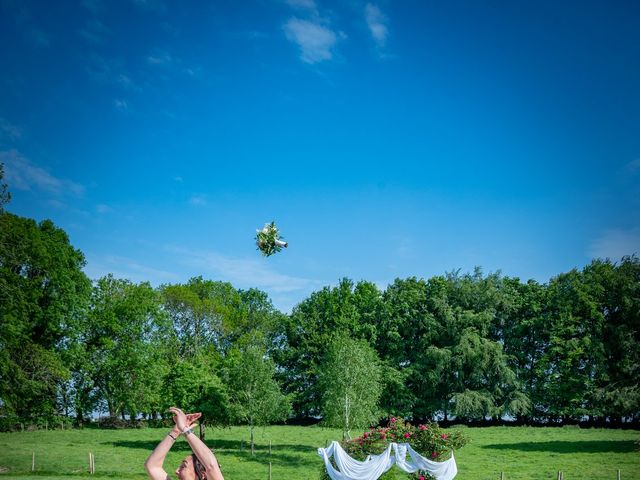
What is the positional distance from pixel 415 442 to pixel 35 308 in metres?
29.4

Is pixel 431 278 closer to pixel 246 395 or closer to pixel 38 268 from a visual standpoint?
pixel 246 395

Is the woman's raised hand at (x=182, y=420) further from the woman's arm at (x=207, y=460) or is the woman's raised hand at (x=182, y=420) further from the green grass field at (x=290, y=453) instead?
the green grass field at (x=290, y=453)

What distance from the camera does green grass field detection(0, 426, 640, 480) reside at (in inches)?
1061

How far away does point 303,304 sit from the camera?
62219mm

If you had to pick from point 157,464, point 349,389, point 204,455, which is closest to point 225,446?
point 349,389

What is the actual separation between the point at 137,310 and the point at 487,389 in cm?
3279

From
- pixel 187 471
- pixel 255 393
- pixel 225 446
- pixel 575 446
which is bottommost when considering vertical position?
pixel 225 446

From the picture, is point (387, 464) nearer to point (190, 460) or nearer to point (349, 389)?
point (349, 389)

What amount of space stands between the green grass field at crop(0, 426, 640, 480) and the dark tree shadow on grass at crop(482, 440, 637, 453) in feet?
0.18

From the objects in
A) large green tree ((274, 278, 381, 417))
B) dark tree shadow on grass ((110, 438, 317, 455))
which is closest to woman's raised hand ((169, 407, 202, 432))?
dark tree shadow on grass ((110, 438, 317, 455))

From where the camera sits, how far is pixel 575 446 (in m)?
35.8

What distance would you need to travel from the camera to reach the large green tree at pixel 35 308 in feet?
109

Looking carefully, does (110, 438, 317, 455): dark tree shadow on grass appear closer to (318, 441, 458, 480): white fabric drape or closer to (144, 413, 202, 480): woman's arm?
(318, 441, 458, 480): white fabric drape

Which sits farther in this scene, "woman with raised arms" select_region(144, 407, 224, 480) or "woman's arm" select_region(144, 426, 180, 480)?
"woman's arm" select_region(144, 426, 180, 480)
